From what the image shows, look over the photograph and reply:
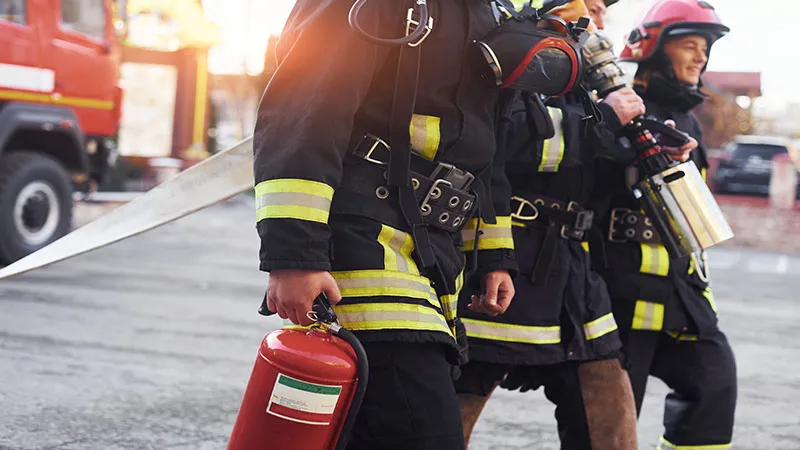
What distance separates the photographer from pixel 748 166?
22.6 metres

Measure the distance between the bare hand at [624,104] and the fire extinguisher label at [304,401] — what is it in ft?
4.62

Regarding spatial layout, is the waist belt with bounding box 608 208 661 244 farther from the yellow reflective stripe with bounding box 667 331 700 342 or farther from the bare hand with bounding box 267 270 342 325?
the bare hand with bounding box 267 270 342 325

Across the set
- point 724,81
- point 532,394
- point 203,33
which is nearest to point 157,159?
point 203,33

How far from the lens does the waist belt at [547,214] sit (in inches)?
124

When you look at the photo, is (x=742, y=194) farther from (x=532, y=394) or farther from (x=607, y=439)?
(x=607, y=439)

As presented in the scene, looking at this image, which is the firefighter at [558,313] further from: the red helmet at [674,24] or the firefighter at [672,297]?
the red helmet at [674,24]

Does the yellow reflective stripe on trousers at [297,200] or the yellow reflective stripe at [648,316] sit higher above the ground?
the yellow reflective stripe on trousers at [297,200]

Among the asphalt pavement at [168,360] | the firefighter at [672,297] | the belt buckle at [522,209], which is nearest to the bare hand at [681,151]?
the firefighter at [672,297]

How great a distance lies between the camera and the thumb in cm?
208

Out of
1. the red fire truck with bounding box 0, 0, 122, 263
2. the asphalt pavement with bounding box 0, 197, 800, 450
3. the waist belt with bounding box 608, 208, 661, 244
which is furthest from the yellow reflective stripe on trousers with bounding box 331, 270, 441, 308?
the red fire truck with bounding box 0, 0, 122, 263

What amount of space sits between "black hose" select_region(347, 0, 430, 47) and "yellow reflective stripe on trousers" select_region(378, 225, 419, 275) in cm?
38

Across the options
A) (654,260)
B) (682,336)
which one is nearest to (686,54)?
(654,260)

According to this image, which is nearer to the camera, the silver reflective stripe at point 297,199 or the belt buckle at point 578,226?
the silver reflective stripe at point 297,199

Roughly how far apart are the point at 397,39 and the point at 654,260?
1.53 meters
